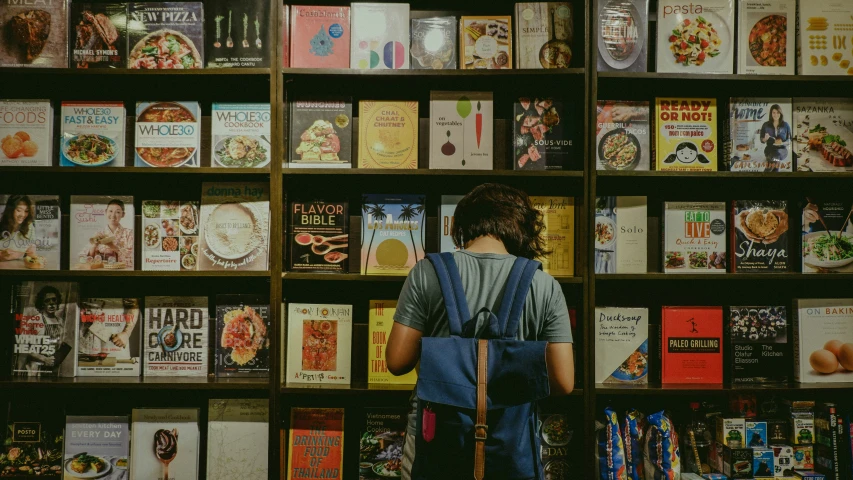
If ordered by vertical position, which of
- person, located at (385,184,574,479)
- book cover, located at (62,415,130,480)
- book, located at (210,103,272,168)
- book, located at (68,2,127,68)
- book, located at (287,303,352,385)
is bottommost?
book cover, located at (62,415,130,480)

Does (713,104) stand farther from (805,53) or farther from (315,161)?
(315,161)

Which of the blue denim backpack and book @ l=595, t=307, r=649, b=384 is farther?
book @ l=595, t=307, r=649, b=384

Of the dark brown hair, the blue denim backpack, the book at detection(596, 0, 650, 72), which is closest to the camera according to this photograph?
the blue denim backpack

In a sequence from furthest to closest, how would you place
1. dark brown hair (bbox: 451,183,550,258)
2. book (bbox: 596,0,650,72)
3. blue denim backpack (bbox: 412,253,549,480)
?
book (bbox: 596,0,650,72) → dark brown hair (bbox: 451,183,550,258) → blue denim backpack (bbox: 412,253,549,480)

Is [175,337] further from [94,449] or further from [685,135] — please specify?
[685,135]

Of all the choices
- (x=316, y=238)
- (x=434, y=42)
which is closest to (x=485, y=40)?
(x=434, y=42)

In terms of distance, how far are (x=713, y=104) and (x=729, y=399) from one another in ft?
3.96

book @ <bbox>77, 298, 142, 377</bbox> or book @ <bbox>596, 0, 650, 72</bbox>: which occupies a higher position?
book @ <bbox>596, 0, 650, 72</bbox>

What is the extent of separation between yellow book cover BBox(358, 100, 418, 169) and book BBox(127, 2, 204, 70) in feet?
2.27

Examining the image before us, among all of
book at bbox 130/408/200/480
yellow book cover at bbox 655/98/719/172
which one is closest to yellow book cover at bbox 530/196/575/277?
yellow book cover at bbox 655/98/719/172

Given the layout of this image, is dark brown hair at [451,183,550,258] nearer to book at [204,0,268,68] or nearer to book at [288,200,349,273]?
book at [288,200,349,273]

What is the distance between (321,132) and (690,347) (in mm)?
1730

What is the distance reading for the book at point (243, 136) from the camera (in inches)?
85.0

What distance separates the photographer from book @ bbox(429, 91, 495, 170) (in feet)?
7.04
